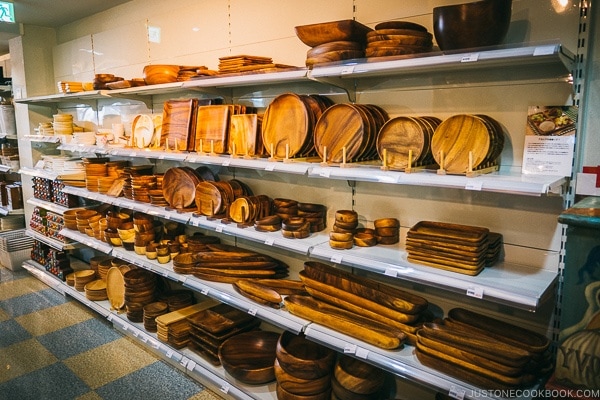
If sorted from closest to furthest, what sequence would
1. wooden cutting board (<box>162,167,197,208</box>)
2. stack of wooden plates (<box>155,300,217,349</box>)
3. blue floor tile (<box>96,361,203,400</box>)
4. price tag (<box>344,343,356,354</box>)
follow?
price tag (<box>344,343,356,354</box>), blue floor tile (<box>96,361,203,400</box>), stack of wooden plates (<box>155,300,217,349</box>), wooden cutting board (<box>162,167,197,208</box>)

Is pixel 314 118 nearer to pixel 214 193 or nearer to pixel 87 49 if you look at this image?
pixel 214 193

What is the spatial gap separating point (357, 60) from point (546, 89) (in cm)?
79

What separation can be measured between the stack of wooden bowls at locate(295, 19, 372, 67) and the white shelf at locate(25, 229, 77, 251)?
335cm

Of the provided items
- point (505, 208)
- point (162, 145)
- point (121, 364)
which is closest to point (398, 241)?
point (505, 208)

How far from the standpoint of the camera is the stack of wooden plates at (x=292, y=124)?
7.54ft

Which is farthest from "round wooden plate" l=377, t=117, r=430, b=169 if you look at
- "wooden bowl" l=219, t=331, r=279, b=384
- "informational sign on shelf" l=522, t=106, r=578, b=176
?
"wooden bowl" l=219, t=331, r=279, b=384

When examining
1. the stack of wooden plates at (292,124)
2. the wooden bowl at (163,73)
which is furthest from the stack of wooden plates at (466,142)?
the wooden bowl at (163,73)

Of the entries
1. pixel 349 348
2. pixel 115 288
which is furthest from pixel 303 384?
pixel 115 288

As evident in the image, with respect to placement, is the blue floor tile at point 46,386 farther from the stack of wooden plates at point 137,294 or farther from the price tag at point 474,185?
the price tag at point 474,185

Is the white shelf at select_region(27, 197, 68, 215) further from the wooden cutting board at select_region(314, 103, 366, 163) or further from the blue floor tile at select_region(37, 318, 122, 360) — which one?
the wooden cutting board at select_region(314, 103, 366, 163)

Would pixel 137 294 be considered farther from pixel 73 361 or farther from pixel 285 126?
pixel 285 126

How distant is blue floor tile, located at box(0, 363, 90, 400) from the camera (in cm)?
268

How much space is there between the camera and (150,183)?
10.8 feet

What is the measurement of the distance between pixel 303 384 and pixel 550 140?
63.0 inches
